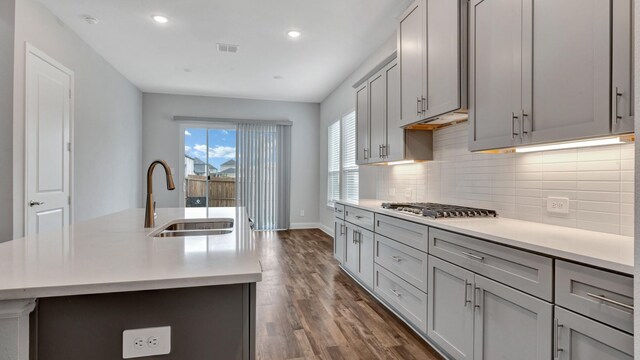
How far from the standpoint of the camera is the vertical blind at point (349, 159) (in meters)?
5.21

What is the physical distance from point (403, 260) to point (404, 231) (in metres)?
0.23

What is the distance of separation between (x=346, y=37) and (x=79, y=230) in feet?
10.9

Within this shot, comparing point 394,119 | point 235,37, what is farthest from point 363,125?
point 235,37

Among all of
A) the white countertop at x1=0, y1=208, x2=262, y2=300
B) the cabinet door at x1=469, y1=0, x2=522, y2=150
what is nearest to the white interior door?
the white countertop at x1=0, y1=208, x2=262, y2=300

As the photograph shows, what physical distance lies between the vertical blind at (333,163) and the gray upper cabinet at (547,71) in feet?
13.1

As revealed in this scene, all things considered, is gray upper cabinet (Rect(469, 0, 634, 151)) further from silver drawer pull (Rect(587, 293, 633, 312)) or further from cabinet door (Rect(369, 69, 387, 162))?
cabinet door (Rect(369, 69, 387, 162))

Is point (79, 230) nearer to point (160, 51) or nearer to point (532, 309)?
point (532, 309)

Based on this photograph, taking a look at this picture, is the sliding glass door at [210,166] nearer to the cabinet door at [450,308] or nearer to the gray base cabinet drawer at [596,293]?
the cabinet door at [450,308]


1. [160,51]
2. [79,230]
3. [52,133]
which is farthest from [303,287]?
[160,51]

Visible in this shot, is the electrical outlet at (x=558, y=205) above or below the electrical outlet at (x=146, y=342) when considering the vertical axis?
above

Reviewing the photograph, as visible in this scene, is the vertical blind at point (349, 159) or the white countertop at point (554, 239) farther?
the vertical blind at point (349, 159)

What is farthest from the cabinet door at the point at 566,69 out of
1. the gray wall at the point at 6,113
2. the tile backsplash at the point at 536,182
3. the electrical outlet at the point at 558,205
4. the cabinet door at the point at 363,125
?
the gray wall at the point at 6,113

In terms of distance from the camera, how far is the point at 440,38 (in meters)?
2.35

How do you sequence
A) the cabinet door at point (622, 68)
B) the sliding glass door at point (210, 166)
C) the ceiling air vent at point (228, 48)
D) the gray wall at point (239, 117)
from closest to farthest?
the cabinet door at point (622, 68)
the ceiling air vent at point (228, 48)
the gray wall at point (239, 117)
the sliding glass door at point (210, 166)
